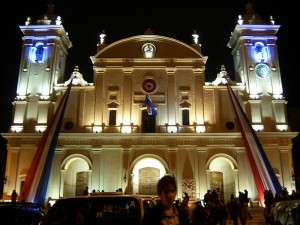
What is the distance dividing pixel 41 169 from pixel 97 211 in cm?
2121

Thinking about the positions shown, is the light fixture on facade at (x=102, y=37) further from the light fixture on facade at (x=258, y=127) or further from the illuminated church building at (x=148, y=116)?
the light fixture on facade at (x=258, y=127)

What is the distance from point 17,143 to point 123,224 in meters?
26.5

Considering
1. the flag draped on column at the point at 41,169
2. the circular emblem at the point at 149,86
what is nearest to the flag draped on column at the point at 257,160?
the circular emblem at the point at 149,86

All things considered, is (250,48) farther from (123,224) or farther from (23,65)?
(123,224)

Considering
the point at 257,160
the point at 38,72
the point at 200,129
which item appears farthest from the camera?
the point at 38,72

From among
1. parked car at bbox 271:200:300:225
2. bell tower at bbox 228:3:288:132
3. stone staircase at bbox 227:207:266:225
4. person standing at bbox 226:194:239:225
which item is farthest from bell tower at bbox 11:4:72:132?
parked car at bbox 271:200:300:225

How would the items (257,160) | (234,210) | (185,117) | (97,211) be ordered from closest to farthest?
1. (97,211)
2. (234,210)
3. (257,160)
4. (185,117)

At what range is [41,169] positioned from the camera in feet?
87.1

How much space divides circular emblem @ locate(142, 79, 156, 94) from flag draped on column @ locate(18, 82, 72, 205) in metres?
7.76

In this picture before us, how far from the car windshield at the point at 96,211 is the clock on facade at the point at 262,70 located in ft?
94.4

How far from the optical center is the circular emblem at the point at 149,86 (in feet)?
107

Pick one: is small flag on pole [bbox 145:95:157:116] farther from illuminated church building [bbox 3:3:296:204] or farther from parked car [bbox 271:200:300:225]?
parked car [bbox 271:200:300:225]

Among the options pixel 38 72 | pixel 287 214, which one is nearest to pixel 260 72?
pixel 38 72

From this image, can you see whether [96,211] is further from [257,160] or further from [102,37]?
[102,37]
